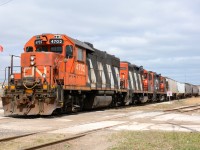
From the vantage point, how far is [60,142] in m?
9.03

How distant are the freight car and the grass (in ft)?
20.5

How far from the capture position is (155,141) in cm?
926

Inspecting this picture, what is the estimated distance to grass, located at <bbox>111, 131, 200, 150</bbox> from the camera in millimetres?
8375

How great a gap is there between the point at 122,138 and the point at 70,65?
8636mm

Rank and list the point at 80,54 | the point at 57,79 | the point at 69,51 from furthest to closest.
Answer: the point at 80,54
the point at 69,51
the point at 57,79

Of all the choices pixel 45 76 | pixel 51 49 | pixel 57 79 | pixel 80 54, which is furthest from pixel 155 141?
pixel 80 54

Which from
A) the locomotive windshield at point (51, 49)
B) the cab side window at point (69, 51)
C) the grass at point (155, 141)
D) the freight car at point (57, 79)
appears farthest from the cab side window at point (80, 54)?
the grass at point (155, 141)

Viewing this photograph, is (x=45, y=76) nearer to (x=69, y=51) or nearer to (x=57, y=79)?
(x=57, y=79)

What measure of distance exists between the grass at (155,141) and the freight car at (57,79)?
246 inches

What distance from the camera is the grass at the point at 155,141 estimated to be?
8.38 m

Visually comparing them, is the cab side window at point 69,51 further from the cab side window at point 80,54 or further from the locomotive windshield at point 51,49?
the cab side window at point 80,54

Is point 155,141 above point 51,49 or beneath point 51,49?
beneath

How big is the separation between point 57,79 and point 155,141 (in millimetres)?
8374

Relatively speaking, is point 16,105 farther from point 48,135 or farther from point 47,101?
point 48,135
